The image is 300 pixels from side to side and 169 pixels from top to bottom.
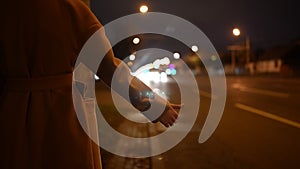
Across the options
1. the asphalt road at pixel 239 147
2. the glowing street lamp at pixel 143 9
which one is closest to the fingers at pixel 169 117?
the asphalt road at pixel 239 147

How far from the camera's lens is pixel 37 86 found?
1666mm

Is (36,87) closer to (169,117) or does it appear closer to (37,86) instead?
(37,86)

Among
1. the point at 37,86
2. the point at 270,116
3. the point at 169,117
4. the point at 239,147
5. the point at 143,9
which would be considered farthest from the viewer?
the point at 143,9

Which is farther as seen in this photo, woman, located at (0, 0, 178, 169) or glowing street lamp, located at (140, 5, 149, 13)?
glowing street lamp, located at (140, 5, 149, 13)

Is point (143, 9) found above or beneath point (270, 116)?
above

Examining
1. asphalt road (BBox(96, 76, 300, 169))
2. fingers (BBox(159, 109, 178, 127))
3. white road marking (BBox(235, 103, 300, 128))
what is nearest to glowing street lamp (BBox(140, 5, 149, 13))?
white road marking (BBox(235, 103, 300, 128))

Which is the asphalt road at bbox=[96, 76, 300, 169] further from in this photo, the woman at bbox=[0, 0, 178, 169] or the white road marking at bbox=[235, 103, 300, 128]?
the woman at bbox=[0, 0, 178, 169]

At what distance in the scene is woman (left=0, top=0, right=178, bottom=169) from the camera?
1671 millimetres

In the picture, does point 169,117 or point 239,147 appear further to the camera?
point 239,147

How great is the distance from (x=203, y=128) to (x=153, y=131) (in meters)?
1.35

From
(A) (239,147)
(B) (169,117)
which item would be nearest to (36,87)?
(B) (169,117)

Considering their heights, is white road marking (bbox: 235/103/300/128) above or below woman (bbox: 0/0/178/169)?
below

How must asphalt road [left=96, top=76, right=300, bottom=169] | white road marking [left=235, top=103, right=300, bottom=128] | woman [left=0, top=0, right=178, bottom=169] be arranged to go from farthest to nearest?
white road marking [left=235, top=103, right=300, bottom=128] → asphalt road [left=96, top=76, right=300, bottom=169] → woman [left=0, top=0, right=178, bottom=169]

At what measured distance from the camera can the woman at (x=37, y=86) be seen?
65.8 inches
